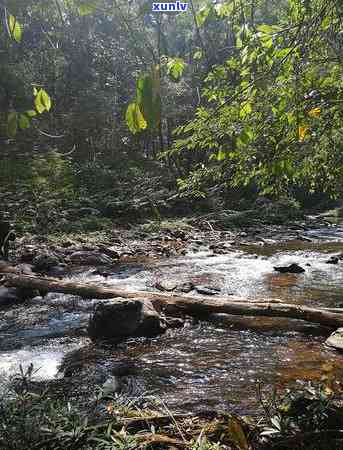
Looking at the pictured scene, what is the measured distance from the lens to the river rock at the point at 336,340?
16.5 feet

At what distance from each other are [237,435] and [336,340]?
8.79 feet

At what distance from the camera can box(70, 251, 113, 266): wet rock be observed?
11.4 metres

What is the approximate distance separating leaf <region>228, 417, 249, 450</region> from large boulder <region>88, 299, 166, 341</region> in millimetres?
2811

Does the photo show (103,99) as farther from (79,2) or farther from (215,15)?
(79,2)

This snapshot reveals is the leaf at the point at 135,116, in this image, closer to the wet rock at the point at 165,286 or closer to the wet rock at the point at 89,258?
the wet rock at the point at 165,286

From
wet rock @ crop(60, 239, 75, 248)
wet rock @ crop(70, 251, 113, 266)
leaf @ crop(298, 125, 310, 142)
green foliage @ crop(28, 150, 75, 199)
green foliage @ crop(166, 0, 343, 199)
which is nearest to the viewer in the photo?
green foliage @ crop(166, 0, 343, 199)

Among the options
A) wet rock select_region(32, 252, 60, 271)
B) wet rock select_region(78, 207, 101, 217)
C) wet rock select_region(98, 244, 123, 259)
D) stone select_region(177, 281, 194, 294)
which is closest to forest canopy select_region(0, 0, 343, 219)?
stone select_region(177, 281, 194, 294)

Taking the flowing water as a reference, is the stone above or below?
below

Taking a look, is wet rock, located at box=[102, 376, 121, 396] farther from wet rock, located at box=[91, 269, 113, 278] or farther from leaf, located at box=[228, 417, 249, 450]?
wet rock, located at box=[91, 269, 113, 278]

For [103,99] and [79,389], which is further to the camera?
[103,99]

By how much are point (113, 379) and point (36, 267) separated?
6.25 meters

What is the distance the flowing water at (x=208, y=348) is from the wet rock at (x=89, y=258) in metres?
2.37

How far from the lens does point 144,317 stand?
5773mm

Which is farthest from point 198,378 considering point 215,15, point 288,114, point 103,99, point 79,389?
point 103,99
